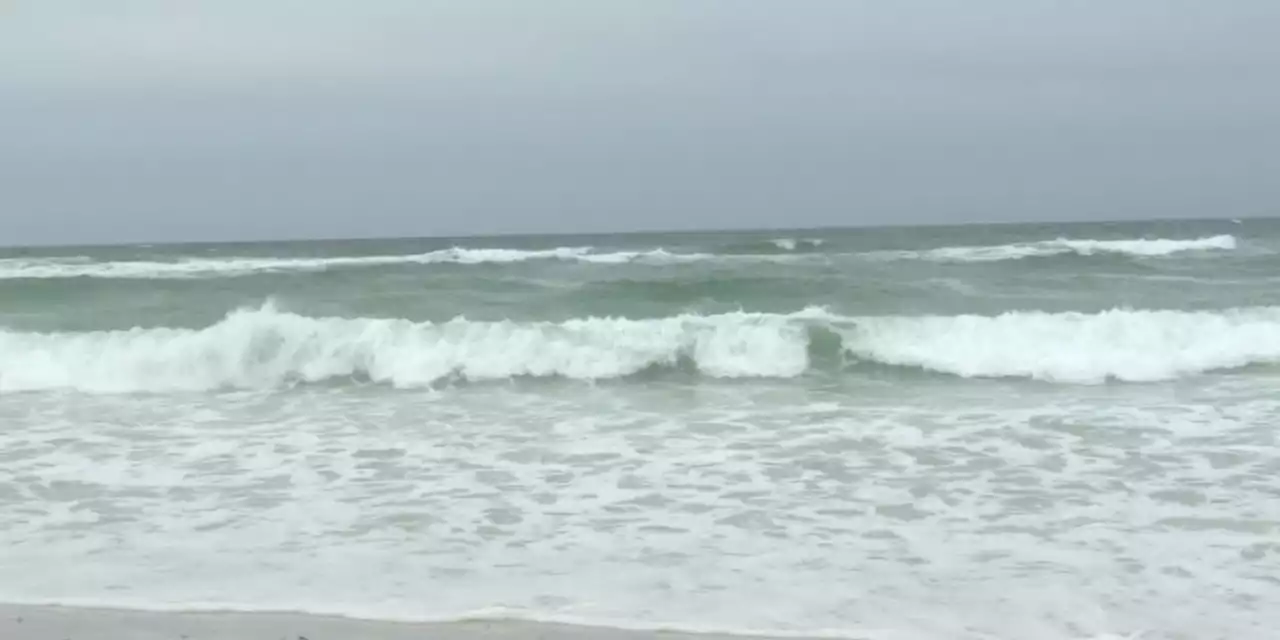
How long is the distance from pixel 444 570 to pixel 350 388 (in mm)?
5581

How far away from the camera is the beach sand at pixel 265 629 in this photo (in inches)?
139

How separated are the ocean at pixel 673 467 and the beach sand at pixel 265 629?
0.10m

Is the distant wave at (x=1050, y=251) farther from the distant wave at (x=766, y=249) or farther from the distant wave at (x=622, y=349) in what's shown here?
the distant wave at (x=622, y=349)

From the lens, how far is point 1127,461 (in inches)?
235

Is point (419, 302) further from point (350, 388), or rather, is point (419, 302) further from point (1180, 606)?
point (1180, 606)

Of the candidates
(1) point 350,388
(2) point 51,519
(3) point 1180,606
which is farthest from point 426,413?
(3) point 1180,606

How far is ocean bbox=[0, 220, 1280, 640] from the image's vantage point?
3.95 metres

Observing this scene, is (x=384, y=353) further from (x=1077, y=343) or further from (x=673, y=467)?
(x=1077, y=343)

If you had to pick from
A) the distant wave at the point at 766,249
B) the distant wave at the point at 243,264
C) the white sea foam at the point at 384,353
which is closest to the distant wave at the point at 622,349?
the white sea foam at the point at 384,353

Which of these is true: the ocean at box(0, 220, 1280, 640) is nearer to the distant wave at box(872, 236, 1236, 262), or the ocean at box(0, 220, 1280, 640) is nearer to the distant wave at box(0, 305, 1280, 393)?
the distant wave at box(0, 305, 1280, 393)

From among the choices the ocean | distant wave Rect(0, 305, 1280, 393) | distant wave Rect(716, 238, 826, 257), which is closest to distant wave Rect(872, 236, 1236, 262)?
distant wave Rect(716, 238, 826, 257)

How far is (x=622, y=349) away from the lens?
10.3 m

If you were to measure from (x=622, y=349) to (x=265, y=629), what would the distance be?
22.5ft

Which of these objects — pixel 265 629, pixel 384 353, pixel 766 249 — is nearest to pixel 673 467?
pixel 265 629
